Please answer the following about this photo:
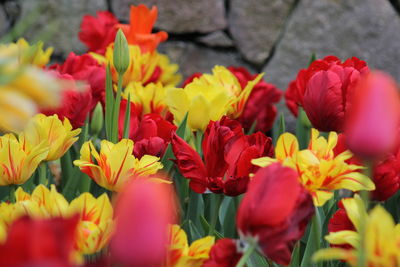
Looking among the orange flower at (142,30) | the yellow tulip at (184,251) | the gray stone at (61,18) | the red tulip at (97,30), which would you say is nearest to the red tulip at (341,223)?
the yellow tulip at (184,251)

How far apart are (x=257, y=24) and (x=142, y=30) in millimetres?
1083

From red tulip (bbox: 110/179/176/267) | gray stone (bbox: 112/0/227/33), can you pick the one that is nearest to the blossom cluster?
red tulip (bbox: 110/179/176/267)

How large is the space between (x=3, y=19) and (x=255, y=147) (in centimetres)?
192

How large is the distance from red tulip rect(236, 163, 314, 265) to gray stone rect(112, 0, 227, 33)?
6.10 ft

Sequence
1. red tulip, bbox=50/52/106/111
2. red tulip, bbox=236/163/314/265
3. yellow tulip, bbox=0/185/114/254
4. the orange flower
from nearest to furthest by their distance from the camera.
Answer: red tulip, bbox=236/163/314/265
yellow tulip, bbox=0/185/114/254
red tulip, bbox=50/52/106/111
the orange flower

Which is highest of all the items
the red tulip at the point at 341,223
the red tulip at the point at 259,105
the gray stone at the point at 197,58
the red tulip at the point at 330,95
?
the red tulip at the point at 330,95

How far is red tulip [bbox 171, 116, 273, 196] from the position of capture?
30.6 inches

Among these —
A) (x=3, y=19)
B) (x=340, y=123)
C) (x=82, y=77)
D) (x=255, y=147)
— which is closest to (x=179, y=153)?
(x=255, y=147)

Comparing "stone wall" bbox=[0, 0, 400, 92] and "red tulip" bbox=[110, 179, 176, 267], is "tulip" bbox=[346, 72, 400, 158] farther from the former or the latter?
"stone wall" bbox=[0, 0, 400, 92]

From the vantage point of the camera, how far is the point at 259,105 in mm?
1216

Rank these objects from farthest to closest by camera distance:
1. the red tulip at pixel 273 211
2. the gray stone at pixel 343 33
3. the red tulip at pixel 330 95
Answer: the gray stone at pixel 343 33
the red tulip at pixel 330 95
the red tulip at pixel 273 211

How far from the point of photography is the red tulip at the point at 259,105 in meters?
1.20

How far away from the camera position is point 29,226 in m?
0.37

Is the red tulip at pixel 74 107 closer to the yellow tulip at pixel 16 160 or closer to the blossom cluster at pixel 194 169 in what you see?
the blossom cluster at pixel 194 169
